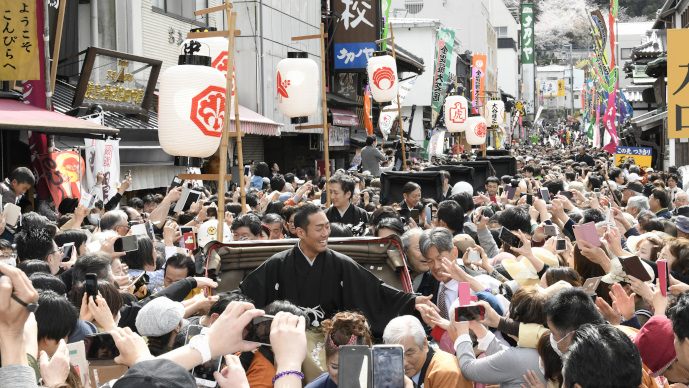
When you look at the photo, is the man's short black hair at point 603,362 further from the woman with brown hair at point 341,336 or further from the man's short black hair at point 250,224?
the man's short black hair at point 250,224

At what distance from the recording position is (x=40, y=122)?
10312mm

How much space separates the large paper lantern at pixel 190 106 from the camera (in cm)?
805

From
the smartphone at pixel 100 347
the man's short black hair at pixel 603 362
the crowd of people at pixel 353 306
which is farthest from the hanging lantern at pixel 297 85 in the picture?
the man's short black hair at pixel 603 362

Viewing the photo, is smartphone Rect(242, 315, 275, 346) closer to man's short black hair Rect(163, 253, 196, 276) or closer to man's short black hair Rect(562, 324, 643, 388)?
man's short black hair Rect(562, 324, 643, 388)

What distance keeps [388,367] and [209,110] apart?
582 centimetres

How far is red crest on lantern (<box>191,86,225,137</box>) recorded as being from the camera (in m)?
8.09

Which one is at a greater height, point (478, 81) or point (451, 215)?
point (478, 81)

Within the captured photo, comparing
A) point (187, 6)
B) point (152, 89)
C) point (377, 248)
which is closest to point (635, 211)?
point (377, 248)

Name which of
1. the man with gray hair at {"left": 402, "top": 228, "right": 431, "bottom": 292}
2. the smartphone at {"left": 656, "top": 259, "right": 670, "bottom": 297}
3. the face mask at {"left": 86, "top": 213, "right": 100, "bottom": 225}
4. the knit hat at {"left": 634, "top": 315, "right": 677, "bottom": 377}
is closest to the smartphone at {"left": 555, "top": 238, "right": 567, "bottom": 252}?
the man with gray hair at {"left": 402, "top": 228, "right": 431, "bottom": 292}

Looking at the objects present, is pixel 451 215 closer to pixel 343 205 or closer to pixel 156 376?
pixel 343 205

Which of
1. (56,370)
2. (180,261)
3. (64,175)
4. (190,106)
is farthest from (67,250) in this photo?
(64,175)

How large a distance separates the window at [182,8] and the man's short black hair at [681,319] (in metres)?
15.3

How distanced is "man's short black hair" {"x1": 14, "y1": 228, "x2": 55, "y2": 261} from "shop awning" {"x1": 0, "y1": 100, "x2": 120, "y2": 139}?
388 cm

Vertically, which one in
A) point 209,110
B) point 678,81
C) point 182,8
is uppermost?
point 182,8
